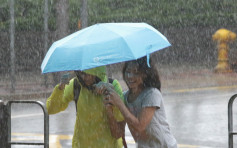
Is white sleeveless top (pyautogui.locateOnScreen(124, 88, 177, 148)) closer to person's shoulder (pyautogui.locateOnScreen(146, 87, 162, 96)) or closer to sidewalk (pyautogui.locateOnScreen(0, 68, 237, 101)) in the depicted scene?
person's shoulder (pyautogui.locateOnScreen(146, 87, 162, 96))

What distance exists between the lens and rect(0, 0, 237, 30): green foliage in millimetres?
21859

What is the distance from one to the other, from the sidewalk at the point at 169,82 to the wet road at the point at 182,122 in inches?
55.9

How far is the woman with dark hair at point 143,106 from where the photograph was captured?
163 inches

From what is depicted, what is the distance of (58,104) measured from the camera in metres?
4.75

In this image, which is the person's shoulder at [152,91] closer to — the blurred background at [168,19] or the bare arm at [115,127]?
the bare arm at [115,127]

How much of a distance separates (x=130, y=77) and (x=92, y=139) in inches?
23.4

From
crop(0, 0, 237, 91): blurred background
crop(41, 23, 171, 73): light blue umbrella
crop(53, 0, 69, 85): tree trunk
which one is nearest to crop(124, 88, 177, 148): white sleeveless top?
crop(41, 23, 171, 73): light blue umbrella

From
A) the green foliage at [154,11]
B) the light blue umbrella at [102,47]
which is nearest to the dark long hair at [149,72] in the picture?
the light blue umbrella at [102,47]

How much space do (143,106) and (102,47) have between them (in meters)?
0.51

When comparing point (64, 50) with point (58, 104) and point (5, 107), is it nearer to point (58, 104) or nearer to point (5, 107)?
point (58, 104)

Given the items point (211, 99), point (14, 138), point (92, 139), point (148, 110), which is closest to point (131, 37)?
point (148, 110)

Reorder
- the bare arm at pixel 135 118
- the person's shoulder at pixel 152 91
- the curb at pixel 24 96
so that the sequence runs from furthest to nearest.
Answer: the curb at pixel 24 96, the person's shoulder at pixel 152 91, the bare arm at pixel 135 118

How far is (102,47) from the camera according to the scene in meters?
4.20

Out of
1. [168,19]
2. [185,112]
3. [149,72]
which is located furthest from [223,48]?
[149,72]
